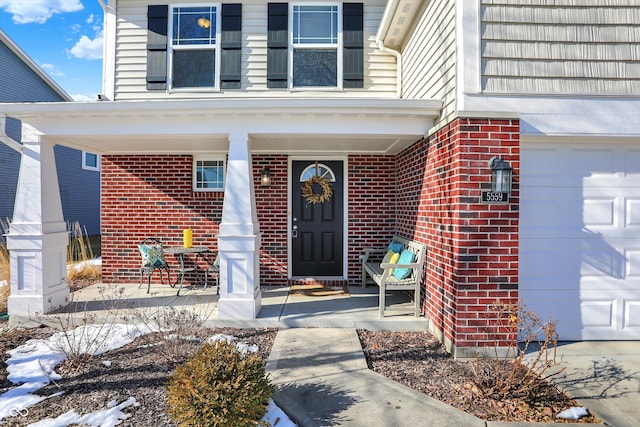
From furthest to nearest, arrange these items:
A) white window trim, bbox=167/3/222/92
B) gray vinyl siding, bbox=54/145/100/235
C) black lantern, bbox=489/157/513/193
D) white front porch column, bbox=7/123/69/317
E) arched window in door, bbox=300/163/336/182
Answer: gray vinyl siding, bbox=54/145/100/235, arched window in door, bbox=300/163/336/182, white window trim, bbox=167/3/222/92, white front porch column, bbox=7/123/69/317, black lantern, bbox=489/157/513/193

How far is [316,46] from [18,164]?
→ 12.2 m

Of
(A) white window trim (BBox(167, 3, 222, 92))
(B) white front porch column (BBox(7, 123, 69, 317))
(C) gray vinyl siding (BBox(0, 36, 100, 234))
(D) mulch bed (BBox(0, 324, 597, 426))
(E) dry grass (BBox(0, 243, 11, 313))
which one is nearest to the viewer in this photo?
(D) mulch bed (BBox(0, 324, 597, 426))

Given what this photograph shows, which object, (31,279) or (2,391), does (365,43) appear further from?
(2,391)

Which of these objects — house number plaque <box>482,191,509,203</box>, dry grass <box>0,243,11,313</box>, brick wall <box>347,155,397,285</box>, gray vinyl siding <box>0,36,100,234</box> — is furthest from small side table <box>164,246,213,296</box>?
gray vinyl siding <box>0,36,100,234</box>

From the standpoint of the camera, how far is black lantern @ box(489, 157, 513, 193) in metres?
3.69

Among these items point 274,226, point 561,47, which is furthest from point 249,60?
point 561,47

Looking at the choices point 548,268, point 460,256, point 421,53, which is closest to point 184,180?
point 421,53

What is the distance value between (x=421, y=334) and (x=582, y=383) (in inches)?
64.2

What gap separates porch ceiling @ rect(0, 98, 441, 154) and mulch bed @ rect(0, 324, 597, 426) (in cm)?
251

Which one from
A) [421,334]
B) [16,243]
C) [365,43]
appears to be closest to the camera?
[421,334]

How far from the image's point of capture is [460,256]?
12.4ft

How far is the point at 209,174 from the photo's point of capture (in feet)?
22.6

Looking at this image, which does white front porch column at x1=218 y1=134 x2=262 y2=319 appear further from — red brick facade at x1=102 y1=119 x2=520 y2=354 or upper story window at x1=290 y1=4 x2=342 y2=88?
upper story window at x1=290 y1=4 x2=342 y2=88

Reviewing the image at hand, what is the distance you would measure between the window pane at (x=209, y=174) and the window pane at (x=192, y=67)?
4.62 feet
